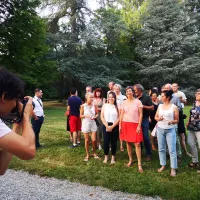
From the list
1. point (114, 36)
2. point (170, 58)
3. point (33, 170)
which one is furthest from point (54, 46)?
point (33, 170)

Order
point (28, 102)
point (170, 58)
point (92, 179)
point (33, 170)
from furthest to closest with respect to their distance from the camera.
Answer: point (170, 58) → point (33, 170) → point (92, 179) → point (28, 102)

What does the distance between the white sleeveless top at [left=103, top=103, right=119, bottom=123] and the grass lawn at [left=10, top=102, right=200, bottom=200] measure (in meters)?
1.08

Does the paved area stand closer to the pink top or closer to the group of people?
the group of people

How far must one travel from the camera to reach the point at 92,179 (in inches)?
197

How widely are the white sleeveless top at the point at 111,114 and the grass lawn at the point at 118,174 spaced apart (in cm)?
108

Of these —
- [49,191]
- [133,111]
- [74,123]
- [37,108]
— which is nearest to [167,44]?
[74,123]

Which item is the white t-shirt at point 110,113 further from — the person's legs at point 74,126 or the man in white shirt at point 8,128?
the man in white shirt at point 8,128

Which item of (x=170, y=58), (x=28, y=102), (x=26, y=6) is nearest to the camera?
(x=28, y=102)

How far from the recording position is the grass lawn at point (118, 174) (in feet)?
14.6

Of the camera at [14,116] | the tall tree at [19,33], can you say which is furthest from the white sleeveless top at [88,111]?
the tall tree at [19,33]

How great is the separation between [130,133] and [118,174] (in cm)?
103

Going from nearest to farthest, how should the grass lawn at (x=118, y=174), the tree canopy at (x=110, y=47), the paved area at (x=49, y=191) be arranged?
the paved area at (x=49, y=191), the grass lawn at (x=118, y=174), the tree canopy at (x=110, y=47)

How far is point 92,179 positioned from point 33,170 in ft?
5.01

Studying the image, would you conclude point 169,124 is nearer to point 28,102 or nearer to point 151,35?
point 28,102
